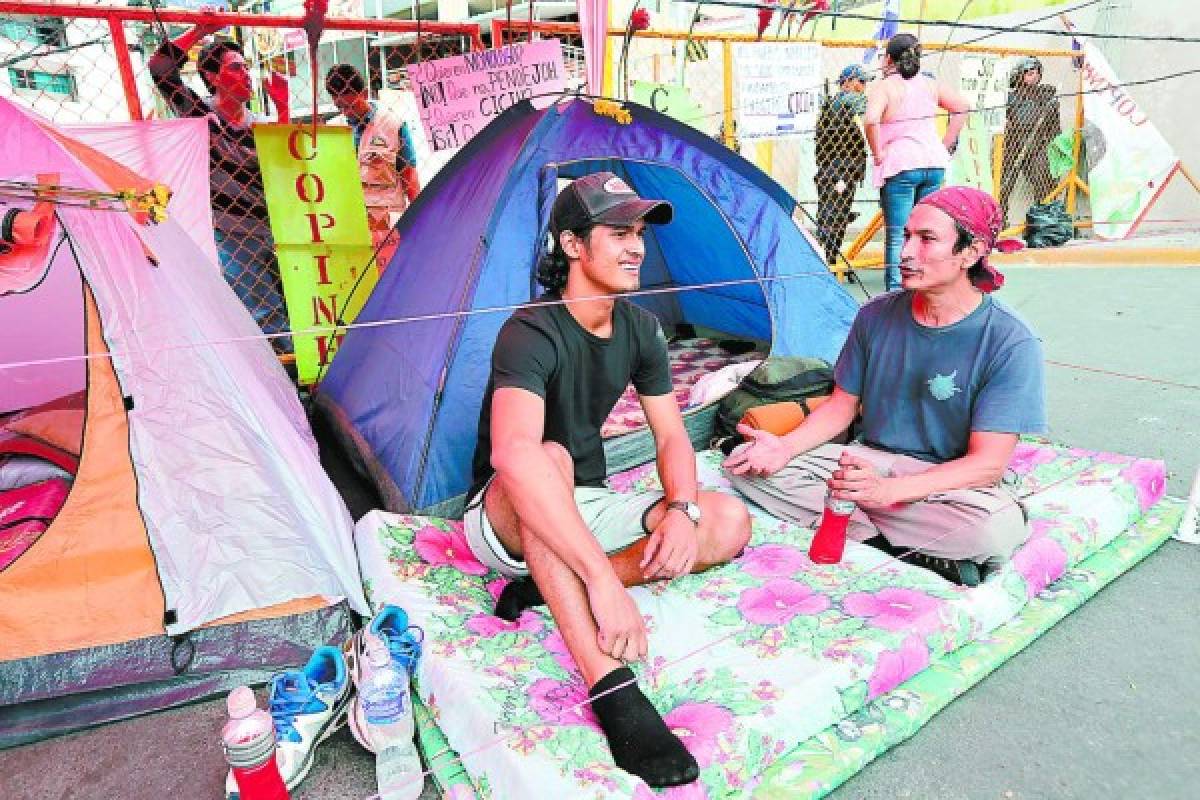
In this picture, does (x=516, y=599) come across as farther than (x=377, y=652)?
Yes

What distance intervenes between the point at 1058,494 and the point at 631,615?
1667 millimetres

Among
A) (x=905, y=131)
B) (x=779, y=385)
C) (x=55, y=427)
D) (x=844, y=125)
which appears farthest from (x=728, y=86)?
(x=55, y=427)

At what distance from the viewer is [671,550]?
181cm

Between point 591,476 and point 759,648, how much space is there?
0.64m

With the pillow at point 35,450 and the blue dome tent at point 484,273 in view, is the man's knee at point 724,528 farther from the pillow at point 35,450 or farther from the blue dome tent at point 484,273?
the pillow at point 35,450

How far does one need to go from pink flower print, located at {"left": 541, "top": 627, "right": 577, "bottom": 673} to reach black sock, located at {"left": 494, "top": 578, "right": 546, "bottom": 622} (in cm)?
11

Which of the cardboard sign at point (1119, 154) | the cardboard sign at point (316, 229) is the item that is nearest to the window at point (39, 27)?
the cardboard sign at point (316, 229)

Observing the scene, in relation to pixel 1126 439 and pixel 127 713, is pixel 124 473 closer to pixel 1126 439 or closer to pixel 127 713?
pixel 127 713

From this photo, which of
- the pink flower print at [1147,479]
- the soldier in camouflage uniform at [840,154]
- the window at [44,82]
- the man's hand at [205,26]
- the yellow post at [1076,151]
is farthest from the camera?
the window at [44,82]

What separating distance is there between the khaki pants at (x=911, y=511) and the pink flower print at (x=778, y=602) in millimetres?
388

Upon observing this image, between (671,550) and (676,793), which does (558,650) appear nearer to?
(671,550)

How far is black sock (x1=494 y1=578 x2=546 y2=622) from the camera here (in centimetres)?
197

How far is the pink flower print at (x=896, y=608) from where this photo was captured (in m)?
1.86

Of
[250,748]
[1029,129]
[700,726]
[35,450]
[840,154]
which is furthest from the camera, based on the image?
[1029,129]
